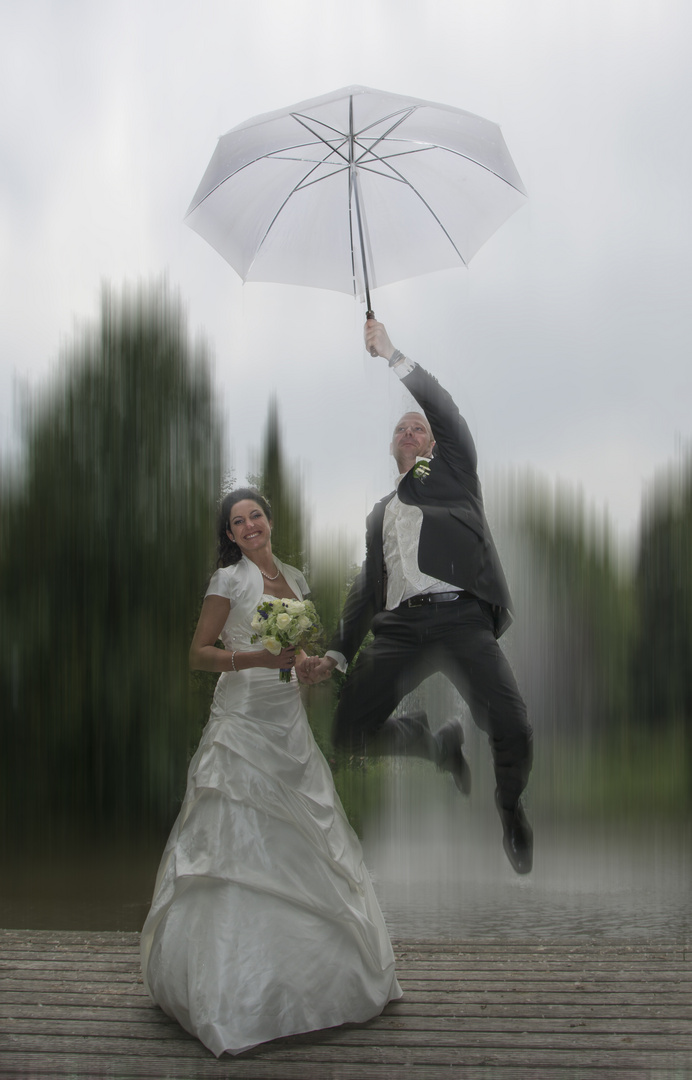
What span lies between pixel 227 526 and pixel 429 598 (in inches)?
44.1

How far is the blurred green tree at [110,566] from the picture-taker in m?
10.9

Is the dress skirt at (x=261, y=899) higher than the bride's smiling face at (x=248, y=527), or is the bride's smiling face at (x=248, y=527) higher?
the bride's smiling face at (x=248, y=527)

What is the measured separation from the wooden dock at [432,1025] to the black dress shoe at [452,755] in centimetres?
105

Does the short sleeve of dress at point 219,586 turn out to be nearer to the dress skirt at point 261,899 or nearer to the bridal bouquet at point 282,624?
the bridal bouquet at point 282,624

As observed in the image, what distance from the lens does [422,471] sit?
4.42m

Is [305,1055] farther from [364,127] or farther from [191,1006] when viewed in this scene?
[364,127]

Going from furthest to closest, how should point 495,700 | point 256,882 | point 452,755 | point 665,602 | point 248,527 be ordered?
point 665,602
point 248,527
point 452,755
point 495,700
point 256,882

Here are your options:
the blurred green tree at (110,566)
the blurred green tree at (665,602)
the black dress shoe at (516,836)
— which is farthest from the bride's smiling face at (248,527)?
the blurred green tree at (665,602)

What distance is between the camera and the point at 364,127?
15.4 ft

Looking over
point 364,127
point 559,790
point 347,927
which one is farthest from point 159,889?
point 559,790

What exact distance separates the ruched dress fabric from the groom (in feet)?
1.17

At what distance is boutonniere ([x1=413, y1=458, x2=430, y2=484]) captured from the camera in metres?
4.41

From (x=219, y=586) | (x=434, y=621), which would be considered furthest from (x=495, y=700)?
(x=219, y=586)

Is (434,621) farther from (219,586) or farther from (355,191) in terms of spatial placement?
(355,191)
